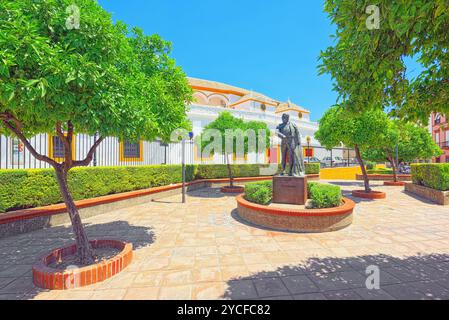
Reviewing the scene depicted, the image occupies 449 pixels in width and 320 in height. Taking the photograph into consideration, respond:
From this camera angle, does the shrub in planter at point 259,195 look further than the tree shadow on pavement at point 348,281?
Yes

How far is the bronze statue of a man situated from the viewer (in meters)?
7.74

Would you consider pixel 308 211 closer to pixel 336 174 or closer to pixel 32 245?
pixel 32 245

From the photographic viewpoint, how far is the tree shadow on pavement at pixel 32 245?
131 inches

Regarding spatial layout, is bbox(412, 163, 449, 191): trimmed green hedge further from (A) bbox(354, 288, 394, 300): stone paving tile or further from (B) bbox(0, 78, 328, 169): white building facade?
(A) bbox(354, 288, 394, 300): stone paving tile

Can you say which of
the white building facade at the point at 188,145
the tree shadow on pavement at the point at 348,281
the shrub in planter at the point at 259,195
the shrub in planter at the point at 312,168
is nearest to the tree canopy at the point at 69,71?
the white building facade at the point at 188,145

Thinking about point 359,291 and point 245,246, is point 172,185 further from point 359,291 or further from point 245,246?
point 359,291

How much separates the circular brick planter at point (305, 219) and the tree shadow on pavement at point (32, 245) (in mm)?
3304

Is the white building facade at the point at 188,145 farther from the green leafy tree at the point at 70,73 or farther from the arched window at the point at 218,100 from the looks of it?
the green leafy tree at the point at 70,73

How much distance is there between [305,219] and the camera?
590cm

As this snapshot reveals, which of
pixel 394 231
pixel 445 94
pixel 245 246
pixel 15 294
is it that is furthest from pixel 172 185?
pixel 445 94

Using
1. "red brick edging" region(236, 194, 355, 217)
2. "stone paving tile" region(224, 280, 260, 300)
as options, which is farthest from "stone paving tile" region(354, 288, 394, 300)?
"red brick edging" region(236, 194, 355, 217)

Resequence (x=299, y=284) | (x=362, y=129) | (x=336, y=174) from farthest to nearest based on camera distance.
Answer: (x=336, y=174) → (x=362, y=129) → (x=299, y=284)

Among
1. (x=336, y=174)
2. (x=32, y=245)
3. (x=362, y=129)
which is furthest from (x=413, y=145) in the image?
(x=32, y=245)

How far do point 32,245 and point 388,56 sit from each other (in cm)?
812
